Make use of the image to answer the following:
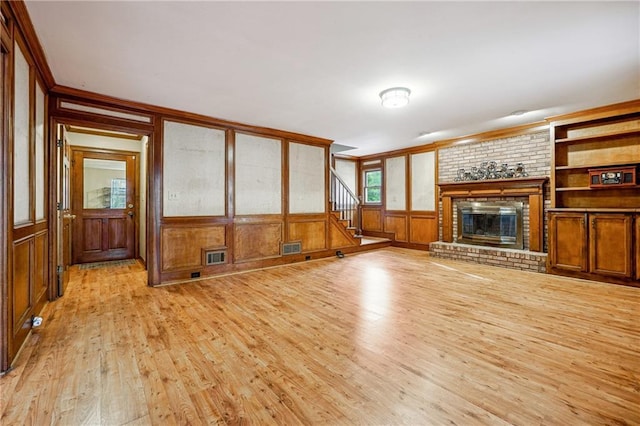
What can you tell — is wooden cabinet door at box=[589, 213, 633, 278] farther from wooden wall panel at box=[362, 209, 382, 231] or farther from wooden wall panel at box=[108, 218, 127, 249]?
wooden wall panel at box=[108, 218, 127, 249]

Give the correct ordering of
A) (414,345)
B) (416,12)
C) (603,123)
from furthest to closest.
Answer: (603,123)
(414,345)
(416,12)

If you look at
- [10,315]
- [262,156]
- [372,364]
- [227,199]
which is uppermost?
[262,156]

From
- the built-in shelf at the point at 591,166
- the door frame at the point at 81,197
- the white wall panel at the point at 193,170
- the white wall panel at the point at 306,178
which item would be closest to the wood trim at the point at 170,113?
the white wall panel at the point at 193,170

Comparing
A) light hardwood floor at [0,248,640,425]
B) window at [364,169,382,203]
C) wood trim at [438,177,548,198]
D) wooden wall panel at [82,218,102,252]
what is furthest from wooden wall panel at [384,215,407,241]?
wooden wall panel at [82,218,102,252]

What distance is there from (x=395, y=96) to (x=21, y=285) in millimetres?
4384

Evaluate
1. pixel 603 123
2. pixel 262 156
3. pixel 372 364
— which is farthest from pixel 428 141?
pixel 372 364

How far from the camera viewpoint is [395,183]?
806cm

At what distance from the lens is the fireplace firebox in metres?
5.65

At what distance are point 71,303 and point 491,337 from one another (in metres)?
4.68

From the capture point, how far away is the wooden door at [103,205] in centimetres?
565

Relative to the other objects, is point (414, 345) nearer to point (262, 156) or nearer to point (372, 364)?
point (372, 364)

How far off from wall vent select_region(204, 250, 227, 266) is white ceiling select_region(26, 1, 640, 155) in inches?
91.8

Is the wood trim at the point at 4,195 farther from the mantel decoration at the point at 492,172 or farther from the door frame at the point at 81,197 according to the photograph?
the mantel decoration at the point at 492,172

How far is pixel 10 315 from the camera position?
6.92ft
